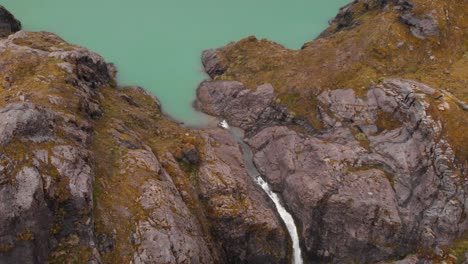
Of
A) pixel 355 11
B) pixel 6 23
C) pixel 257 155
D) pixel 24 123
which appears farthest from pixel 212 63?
pixel 24 123

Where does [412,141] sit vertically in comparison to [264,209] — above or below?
above

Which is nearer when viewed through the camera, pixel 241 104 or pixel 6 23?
pixel 241 104

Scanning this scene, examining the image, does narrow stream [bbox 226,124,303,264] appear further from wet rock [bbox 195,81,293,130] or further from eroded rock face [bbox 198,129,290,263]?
wet rock [bbox 195,81,293,130]

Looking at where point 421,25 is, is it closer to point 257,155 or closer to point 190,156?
point 257,155

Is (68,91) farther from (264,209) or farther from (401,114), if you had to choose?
(401,114)

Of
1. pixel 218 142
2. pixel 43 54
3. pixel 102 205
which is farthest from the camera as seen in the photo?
pixel 218 142

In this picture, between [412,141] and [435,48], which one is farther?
[435,48]

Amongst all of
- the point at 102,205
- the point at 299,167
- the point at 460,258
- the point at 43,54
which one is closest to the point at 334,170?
the point at 299,167
